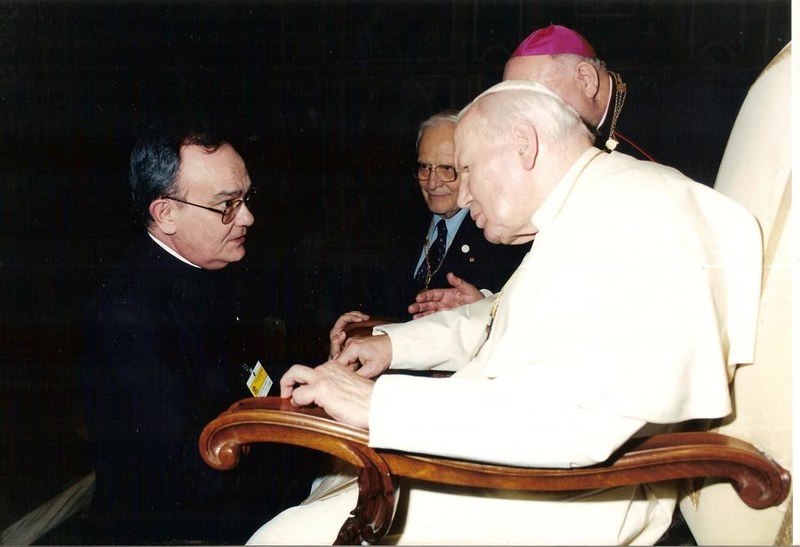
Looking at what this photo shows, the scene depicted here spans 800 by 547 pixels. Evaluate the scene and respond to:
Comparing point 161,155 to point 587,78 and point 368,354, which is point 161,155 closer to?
point 368,354

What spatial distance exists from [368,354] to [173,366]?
1.65ft

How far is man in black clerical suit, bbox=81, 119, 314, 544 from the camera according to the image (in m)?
1.85

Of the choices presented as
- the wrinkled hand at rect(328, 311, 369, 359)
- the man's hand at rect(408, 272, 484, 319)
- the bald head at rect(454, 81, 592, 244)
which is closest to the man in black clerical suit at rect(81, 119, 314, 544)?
the wrinkled hand at rect(328, 311, 369, 359)

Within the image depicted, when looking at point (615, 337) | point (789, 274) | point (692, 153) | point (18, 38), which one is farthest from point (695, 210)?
point (18, 38)

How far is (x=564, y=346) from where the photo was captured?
1328 mm

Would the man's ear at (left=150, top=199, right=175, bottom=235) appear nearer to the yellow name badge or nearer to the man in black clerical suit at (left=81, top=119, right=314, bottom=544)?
the man in black clerical suit at (left=81, top=119, right=314, bottom=544)

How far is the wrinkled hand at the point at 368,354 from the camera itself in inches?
76.4

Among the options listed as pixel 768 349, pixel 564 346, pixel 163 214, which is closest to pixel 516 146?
pixel 564 346

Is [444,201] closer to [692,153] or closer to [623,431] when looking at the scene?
[692,153]

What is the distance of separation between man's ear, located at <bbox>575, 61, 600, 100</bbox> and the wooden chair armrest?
1378mm

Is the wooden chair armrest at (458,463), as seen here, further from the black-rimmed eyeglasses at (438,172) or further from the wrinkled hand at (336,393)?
the black-rimmed eyeglasses at (438,172)

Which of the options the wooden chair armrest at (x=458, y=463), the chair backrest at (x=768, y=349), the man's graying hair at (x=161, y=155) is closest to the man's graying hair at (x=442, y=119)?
the man's graying hair at (x=161, y=155)

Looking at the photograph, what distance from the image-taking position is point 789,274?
129 centimetres

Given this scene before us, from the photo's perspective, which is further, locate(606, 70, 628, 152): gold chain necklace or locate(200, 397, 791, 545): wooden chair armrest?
locate(606, 70, 628, 152): gold chain necklace
